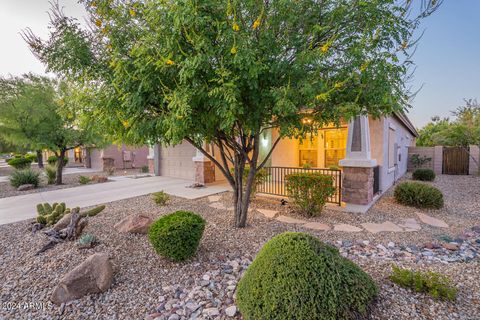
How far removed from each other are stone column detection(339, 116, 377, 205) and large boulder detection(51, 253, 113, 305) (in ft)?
18.0

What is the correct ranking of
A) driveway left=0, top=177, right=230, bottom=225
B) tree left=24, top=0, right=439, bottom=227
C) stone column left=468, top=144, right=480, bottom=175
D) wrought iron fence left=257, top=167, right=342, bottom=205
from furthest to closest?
stone column left=468, top=144, right=480, bottom=175 → wrought iron fence left=257, top=167, right=342, bottom=205 → driveway left=0, top=177, right=230, bottom=225 → tree left=24, top=0, right=439, bottom=227

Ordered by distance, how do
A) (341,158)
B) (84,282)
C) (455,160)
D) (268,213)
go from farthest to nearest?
(455,160) → (341,158) → (268,213) → (84,282)

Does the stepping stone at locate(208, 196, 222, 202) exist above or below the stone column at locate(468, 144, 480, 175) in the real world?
below

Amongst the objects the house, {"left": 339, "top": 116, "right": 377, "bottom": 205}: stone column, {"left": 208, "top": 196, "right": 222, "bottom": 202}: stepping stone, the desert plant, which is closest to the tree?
the house

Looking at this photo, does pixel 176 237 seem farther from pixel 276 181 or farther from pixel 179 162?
pixel 179 162

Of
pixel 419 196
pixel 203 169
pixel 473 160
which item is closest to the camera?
pixel 419 196

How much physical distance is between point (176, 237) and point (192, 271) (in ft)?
1.59

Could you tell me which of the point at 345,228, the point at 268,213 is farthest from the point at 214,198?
the point at 345,228

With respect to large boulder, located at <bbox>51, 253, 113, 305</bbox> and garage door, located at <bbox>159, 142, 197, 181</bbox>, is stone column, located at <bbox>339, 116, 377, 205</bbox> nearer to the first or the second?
large boulder, located at <bbox>51, 253, 113, 305</bbox>

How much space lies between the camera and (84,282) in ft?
8.14

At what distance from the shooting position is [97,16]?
3.24 metres

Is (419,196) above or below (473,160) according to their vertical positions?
below

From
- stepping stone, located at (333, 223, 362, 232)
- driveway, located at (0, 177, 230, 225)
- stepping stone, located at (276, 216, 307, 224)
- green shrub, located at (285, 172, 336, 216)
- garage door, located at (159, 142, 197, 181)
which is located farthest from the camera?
garage door, located at (159, 142, 197, 181)

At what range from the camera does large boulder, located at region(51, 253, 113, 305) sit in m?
2.43
